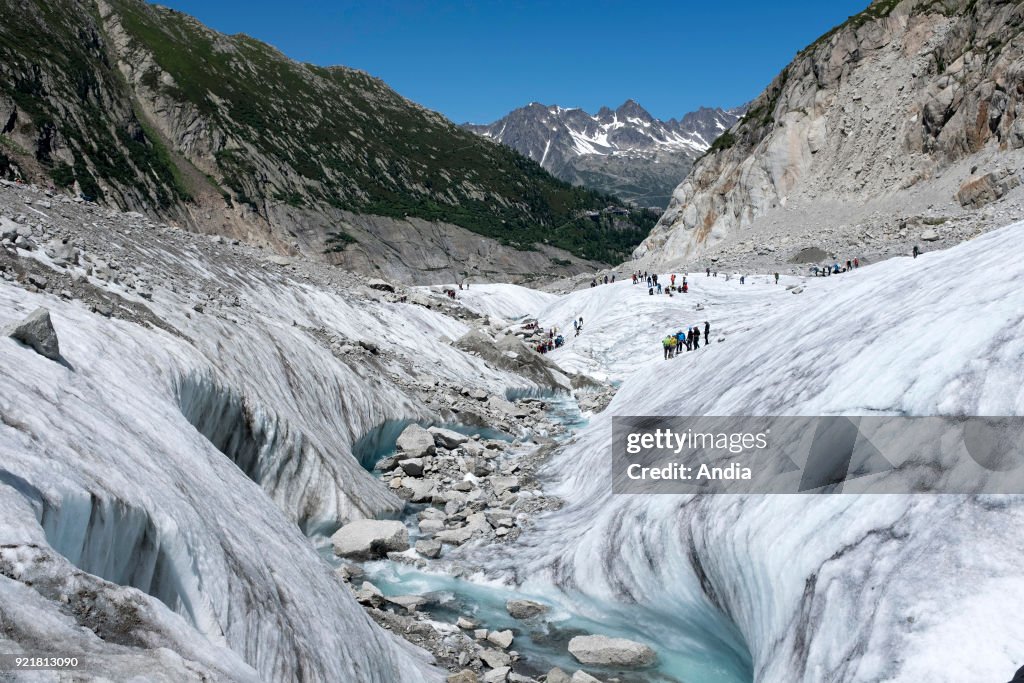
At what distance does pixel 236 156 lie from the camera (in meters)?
140

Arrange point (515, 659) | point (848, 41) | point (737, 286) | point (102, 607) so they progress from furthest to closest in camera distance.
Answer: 1. point (848, 41)
2. point (737, 286)
3. point (515, 659)
4. point (102, 607)

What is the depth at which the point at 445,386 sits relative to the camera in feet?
101

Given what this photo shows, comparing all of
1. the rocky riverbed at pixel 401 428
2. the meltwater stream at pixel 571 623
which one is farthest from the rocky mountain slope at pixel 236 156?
the meltwater stream at pixel 571 623

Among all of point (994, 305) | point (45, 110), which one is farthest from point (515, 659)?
point (45, 110)

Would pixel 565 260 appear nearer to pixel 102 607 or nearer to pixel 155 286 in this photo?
pixel 155 286

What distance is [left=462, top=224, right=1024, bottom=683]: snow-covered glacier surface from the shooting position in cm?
743

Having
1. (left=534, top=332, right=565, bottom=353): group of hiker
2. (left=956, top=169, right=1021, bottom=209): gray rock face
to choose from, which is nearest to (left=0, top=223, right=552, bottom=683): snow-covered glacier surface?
(left=534, top=332, right=565, bottom=353): group of hiker

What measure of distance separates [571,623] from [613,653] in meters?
1.50

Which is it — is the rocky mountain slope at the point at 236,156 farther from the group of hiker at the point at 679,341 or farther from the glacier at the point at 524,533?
the glacier at the point at 524,533

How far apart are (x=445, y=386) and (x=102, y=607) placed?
25.8 meters

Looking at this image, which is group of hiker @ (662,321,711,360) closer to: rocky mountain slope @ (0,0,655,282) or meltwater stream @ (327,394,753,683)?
meltwater stream @ (327,394,753,683)

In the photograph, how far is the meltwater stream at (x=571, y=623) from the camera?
11.5 metres

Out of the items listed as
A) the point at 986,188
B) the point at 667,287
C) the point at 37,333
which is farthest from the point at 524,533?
the point at 986,188

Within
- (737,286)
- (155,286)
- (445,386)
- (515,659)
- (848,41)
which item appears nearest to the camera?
(515,659)
